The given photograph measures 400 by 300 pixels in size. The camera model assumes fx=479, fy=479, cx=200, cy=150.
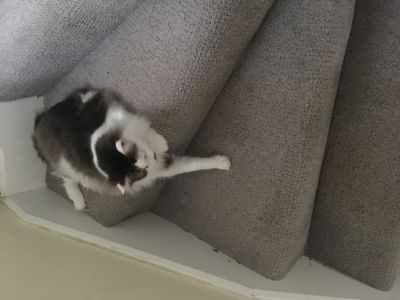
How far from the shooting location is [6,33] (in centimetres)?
117

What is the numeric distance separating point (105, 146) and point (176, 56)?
0.27 meters

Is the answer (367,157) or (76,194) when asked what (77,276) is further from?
(367,157)

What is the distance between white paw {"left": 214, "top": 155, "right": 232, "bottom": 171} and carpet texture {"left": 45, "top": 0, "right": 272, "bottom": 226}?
0.32ft

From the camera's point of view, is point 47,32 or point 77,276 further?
point 77,276

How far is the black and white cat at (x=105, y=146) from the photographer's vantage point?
3.69 ft

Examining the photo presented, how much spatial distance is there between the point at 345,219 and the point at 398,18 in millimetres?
520

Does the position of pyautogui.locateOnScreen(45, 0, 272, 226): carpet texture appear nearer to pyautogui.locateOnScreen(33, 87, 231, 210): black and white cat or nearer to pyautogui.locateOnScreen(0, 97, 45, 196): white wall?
pyautogui.locateOnScreen(33, 87, 231, 210): black and white cat

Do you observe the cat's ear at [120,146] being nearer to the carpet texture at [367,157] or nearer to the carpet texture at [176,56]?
the carpet texture at [176,56]

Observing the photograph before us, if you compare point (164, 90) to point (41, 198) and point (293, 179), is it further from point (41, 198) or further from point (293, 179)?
point (41, 198)

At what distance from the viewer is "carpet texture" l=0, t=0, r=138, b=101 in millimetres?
1119

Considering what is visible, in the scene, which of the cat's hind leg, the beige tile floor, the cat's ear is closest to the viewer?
the cat's ear

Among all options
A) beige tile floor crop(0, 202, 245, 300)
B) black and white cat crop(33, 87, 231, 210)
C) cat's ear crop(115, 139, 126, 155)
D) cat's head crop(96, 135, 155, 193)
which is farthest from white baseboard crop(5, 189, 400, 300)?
cat's ear crop(115, 139, 126, 155)

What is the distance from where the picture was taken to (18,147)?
149 centimetres

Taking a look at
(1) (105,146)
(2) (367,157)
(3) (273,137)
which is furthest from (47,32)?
(2) (367,157)
